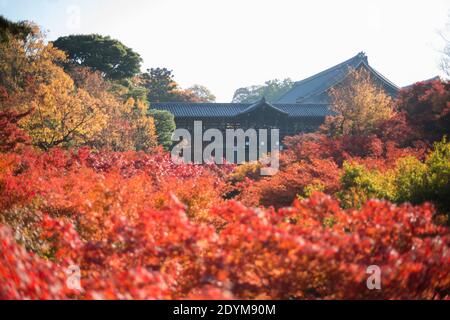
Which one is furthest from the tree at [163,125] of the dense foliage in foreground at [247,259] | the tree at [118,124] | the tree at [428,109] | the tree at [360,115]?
the dense foliage in foreground at [247,259]

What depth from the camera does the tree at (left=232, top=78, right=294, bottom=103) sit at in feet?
188

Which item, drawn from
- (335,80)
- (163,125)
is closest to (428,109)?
(163,125)

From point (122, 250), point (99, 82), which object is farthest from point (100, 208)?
point (99, 82)

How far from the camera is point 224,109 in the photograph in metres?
26.6

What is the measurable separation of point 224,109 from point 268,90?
110 ft

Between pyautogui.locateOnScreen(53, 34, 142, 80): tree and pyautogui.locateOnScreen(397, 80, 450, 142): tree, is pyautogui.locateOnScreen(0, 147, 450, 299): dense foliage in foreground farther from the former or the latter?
pyautogui.locateOnScreen(53, 34, 142, 80): tree

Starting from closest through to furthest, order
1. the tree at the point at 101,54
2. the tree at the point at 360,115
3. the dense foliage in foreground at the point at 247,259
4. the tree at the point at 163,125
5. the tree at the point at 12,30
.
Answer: the dense foliage in foreground at the point at 247,259, the tree at the point at 360,115, the tree at the point at 12,30, the tree at the point at 163,125, the tree at the point at 101,54

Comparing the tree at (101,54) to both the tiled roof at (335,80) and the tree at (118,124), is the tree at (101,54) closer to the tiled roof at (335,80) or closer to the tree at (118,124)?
the tree at (118,124)

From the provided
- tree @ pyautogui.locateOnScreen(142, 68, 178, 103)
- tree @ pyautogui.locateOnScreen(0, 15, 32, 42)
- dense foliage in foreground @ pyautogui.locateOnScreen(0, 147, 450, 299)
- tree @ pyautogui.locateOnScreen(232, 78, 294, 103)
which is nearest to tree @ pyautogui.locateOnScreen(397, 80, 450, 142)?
dense foliage in foreground @ pyautogui.locateOnScreen(0, 147, 450, 299)

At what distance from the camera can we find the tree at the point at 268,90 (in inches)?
2256

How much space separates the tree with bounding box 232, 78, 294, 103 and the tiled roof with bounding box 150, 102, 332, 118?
26.5 m

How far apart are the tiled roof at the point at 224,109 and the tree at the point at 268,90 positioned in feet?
86.9

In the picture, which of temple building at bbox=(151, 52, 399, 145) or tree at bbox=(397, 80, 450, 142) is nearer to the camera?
tree at bbox=(397, 80, 450, 142)

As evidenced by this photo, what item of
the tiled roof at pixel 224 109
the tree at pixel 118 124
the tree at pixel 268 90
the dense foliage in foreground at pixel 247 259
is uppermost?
the tree at pixel 268 90
